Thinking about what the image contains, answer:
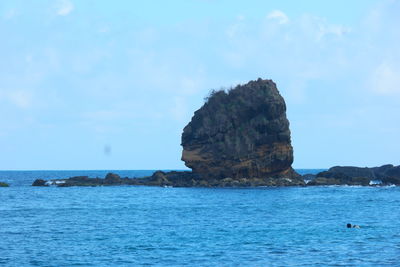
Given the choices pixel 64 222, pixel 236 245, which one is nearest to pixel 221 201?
pixel 64 222

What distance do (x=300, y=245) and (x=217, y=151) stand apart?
6754 cm

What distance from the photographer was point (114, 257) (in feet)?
119

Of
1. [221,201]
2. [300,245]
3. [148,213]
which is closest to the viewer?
[300,245]

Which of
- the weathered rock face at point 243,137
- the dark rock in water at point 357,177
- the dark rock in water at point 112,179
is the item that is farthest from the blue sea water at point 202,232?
the dark rock in water at point 112,179

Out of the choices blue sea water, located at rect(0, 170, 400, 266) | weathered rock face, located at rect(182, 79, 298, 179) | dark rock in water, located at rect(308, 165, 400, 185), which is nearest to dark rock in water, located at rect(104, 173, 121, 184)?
weathered rock face, located at rect(182, 79, 298, 179)

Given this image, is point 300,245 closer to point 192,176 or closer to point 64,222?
point 64,222

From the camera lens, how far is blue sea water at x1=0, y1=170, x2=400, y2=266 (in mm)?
35531

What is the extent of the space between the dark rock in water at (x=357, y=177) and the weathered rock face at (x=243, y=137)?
8.61 m

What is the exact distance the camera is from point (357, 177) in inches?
4872

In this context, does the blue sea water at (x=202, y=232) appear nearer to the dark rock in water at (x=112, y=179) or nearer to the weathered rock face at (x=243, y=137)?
the weathered rock face at (x=243, y=137)

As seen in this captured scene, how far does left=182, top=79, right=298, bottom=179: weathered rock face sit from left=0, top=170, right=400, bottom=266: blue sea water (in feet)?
87.0

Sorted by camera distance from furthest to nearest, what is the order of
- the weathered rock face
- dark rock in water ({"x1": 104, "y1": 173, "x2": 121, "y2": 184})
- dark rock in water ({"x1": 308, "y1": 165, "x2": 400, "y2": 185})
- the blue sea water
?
1. dark rock in water ({"x1": 104, "y1": 173, "x2": 121, "y2": 184})
2. dark rock in water ({"x1": 308, "y1": 165, "x2": 400, "y2": 185})
3. the weathered rock face
4. the blue sea water

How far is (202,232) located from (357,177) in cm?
8329

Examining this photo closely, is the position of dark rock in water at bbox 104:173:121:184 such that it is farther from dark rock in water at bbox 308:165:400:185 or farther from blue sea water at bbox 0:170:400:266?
blue sea water at bbox 0:170:400:266
